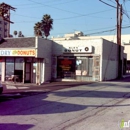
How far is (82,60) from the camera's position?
78.4 feet

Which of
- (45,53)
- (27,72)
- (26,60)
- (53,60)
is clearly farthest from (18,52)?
A: (53,60)

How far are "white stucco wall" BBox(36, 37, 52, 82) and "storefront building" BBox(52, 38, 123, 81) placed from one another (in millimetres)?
547

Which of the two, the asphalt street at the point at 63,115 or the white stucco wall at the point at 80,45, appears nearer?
the asphalt street at the point at 63,115

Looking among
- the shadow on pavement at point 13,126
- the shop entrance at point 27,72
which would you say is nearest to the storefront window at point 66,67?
the shop entrance at point 27,72

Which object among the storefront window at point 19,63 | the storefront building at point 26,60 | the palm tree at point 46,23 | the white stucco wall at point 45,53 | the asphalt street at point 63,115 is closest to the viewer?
the asphalt street at point 63,115

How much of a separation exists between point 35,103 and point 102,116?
364cm

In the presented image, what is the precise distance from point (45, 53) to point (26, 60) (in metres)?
2.03

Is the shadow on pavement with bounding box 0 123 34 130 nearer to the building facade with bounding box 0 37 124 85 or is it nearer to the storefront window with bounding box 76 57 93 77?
the building facade with bounding box 0 37 124 85

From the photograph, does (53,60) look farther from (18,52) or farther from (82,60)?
(18,52)

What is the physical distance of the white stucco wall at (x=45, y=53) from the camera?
75.3 ft

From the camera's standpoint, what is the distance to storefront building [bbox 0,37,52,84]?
916 inches

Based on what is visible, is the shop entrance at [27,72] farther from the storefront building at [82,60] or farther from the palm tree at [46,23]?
the palm tree at [46,23]

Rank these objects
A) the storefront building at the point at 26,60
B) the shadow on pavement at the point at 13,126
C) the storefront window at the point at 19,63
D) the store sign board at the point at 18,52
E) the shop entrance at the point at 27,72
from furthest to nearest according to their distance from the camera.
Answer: the storefront window at the point at 19,63 → the shop entrance at the point at 27,72 → the storefront building at the point at 26,60 → the store sign board at the point at 18,52 → the shadow on pavement at the point at 13,126

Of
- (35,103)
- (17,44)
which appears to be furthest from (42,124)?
(17,44)
